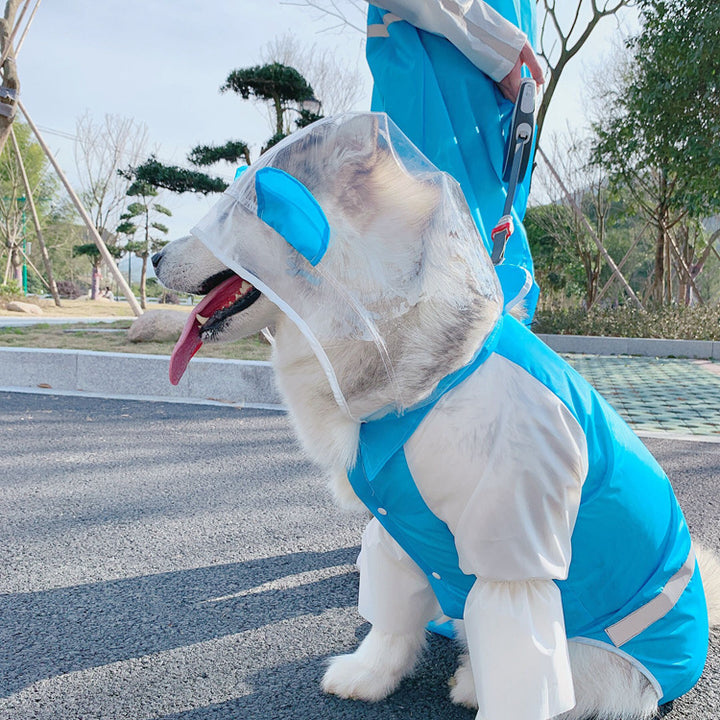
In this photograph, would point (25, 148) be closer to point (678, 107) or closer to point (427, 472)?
point (678, 107)

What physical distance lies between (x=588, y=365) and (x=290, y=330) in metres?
8.66

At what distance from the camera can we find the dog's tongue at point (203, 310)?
49.5 inches

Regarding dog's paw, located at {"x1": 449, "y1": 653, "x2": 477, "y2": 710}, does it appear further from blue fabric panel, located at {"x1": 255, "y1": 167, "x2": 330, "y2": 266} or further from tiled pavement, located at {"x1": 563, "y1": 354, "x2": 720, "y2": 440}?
tiled pavement, located at {"x1": 563, "y1": 354, "x2": 720, "y2": 440}

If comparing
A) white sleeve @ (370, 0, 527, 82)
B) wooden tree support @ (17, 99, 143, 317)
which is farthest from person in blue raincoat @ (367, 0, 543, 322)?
wooden tree support @ (17, 99, 143, 317)

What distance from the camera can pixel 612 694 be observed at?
1401 millimetres

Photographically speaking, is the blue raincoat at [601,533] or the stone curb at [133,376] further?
the stone curb at [133,376]

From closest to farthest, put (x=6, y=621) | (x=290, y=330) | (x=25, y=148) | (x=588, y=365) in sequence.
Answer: (x=290, y=330) → (x=6, y=621) → (x=588, y=365) → (x=25, y=148)

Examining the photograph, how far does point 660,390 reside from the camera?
717cm

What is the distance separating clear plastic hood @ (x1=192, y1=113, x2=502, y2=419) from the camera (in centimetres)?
112

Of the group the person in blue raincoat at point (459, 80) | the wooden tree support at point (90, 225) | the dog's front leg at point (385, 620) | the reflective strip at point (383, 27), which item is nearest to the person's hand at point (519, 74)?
the person in blue raincoat at point (459, 80)

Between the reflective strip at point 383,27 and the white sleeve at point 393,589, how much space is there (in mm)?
1225

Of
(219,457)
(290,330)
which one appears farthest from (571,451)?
(219,457)

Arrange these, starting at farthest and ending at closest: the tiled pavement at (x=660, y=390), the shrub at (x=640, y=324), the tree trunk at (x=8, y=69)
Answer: the shrub at (x=640, y=324)
the tree trunk at (x=8, y=69)
the tiled pavement at (x=660, y=390)

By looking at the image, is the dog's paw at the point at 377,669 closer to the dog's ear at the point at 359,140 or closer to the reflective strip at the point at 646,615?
the reflective strip at the point at 646,615
